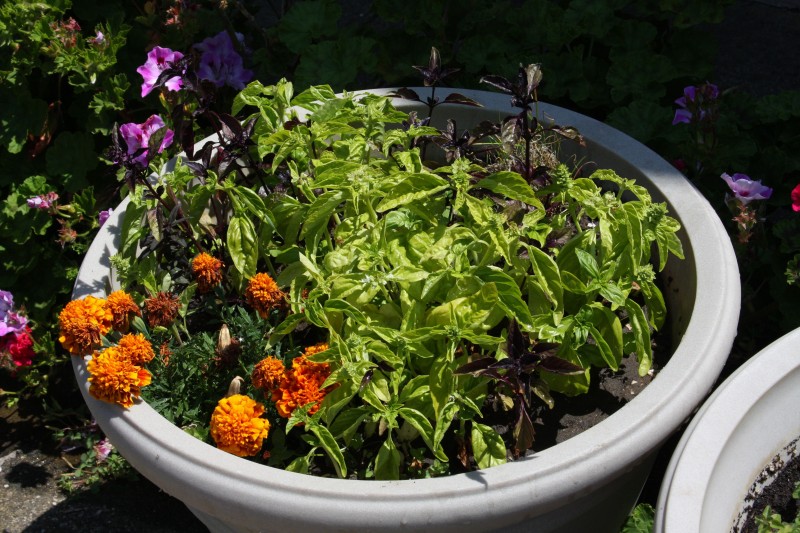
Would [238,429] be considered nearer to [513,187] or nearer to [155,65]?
[513,187]

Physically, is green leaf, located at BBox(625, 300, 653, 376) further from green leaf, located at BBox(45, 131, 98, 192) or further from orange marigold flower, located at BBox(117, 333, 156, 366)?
green leaf, located at BBox(45, 131, 98, 192)

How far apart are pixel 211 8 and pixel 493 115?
4.69 ft

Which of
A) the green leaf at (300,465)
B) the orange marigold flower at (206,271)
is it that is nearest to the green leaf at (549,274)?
the green leaf at (300,465)

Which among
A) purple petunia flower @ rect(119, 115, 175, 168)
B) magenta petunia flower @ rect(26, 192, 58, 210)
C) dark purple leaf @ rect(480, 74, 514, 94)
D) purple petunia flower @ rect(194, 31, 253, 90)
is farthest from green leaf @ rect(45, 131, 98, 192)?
dark purple leaf @ rect(480, 74, 514, 94)

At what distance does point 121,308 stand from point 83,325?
0.09 meters

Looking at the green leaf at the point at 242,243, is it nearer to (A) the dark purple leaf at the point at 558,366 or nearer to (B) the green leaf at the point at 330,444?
(B) the green leaf at the point at 330,444

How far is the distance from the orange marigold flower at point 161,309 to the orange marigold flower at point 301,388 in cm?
32

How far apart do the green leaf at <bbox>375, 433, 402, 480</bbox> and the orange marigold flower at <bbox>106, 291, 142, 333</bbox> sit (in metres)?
0.61

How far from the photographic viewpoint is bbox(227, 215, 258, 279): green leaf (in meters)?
1.83

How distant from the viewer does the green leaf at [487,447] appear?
1.50 metres

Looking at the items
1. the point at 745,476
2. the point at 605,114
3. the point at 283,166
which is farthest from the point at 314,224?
the point at 605,114

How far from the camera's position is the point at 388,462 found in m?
1.58

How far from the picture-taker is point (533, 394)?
5.68 ft

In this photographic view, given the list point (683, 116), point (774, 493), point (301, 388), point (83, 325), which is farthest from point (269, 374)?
point (683, 116)
